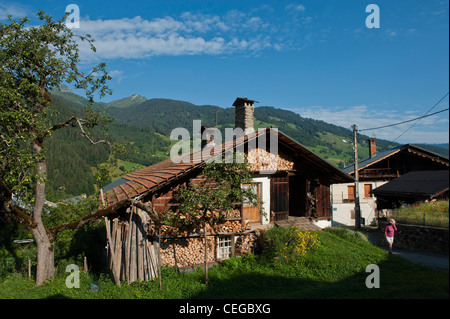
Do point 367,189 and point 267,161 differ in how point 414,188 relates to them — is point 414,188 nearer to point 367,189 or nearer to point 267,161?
point 267,161

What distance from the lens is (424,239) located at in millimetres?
2488

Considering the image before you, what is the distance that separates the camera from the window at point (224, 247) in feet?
40.0

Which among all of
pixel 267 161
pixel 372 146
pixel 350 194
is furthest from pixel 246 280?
pixel 372 146

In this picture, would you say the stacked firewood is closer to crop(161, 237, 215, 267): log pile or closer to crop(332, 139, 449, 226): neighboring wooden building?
crop(161, 237, 215, 267): log pile

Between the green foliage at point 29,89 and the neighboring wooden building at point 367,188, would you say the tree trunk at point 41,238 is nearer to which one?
the green foliage at point 29,89

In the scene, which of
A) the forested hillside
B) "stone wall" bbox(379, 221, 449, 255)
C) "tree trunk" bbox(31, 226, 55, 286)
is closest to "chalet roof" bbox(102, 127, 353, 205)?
the forested hillside

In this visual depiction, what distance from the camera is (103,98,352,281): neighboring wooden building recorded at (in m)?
10.9

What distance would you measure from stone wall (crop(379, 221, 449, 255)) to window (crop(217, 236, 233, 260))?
31.3ft

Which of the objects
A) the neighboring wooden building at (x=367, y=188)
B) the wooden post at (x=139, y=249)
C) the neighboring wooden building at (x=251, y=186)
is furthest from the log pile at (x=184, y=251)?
the neighboring wooden building at (x=367, y=188)

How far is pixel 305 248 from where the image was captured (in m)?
11.6

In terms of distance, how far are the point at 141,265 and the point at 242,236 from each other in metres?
4.75

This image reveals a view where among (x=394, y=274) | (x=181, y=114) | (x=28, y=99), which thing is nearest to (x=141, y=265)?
(x=28, y=99)
